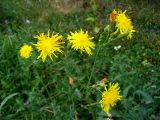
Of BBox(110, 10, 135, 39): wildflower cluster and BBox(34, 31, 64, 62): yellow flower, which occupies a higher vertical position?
BBox(110, 10, 135, 39): wildflower cluster

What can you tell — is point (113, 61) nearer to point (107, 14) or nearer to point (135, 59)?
point (135, 59)

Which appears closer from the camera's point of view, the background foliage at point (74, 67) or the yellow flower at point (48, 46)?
the yellow flower at point (48, 46)

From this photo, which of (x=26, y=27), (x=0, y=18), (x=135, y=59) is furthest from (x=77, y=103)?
(x=0, y=18)

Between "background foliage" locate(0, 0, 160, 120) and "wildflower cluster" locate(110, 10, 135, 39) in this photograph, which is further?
"background foliage" locate(0, 0, 160, 120)

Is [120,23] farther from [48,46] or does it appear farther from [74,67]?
[74,67]

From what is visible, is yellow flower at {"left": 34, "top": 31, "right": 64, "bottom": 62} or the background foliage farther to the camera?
the background foliage

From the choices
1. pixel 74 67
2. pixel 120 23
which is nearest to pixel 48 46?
pixel 120 23

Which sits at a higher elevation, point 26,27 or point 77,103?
point 26,27

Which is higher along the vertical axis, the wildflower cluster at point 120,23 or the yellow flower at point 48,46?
the wildflower cluster at point 120,23
